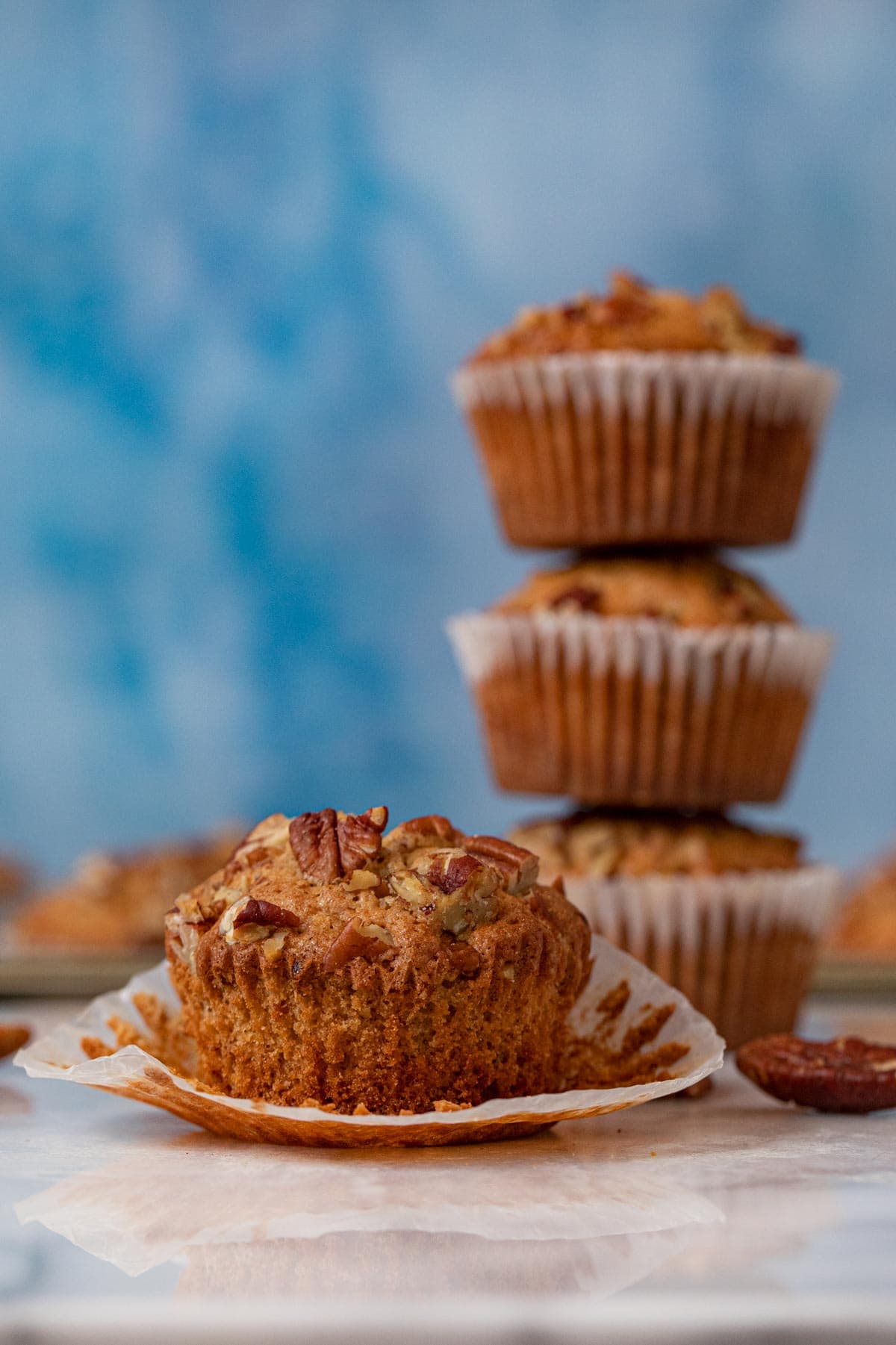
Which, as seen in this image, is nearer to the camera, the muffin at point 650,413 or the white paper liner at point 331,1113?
the white paper liner at point 331,1113

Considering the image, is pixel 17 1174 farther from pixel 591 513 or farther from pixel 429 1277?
pixel 591 513

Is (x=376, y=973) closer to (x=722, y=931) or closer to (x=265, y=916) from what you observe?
(x=265, y=916)

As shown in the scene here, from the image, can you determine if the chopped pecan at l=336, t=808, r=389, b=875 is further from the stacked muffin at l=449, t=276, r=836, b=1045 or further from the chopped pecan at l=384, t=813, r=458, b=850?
the stacked muffin at l=449, t=276, r=836, b=1045

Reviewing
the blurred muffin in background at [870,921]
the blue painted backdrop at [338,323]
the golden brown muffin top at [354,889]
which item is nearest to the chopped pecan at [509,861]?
the golden brown muffin top at [354,889]

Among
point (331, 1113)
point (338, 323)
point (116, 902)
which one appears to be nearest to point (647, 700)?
point (331, 1113)

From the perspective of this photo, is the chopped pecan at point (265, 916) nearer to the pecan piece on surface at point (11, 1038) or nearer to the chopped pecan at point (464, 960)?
the chopped pecan at point (464, 960)

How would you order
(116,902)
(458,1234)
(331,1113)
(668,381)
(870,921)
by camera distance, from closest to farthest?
1. (458,1234)
2. (331,1113)
3. (668,381)
4. (870,921)
5. (116,902)
